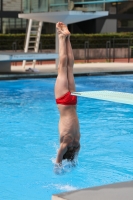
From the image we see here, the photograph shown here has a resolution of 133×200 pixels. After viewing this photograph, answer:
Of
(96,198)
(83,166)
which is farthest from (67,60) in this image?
(83,166)

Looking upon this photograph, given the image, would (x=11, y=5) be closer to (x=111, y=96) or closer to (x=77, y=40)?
(x=77, y=40)

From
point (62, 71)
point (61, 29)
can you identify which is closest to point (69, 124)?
point (62, 71)

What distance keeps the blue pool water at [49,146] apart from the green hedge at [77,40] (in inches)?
533

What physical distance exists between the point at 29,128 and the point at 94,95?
663 centimetres

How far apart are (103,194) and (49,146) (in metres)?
6.42

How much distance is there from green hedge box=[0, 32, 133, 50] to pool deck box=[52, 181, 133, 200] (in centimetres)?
2754

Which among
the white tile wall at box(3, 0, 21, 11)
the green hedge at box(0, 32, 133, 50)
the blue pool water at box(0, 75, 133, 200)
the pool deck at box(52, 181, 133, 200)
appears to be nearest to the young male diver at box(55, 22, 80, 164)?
the blue pool water at box(0, 75, 133, 200)

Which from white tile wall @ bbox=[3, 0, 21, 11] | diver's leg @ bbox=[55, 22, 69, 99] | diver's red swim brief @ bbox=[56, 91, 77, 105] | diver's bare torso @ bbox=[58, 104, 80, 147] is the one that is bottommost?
diver's bare torso @ bbox=[58, 104, 80, 147]

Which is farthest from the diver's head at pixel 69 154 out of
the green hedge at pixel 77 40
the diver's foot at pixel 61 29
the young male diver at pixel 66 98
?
the green hedge at pixel 77 40

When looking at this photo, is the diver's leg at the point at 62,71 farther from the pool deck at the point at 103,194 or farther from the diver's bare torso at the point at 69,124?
the pool deck at the point at 103,194

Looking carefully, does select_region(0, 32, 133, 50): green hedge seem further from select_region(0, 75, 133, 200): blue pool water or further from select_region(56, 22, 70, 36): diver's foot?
select_region(56, 22, 70, 36): diver's foot

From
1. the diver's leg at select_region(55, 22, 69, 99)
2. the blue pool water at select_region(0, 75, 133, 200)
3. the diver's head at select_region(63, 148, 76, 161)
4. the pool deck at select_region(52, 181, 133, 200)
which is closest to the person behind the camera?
the pool deck at select_region(52, 181, 133, 200)

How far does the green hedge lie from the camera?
31906mm

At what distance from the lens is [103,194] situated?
14.9 ft
